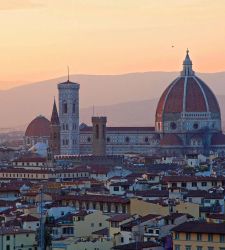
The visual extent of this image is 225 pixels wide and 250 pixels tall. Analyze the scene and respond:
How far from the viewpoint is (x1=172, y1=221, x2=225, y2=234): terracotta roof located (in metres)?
48.2

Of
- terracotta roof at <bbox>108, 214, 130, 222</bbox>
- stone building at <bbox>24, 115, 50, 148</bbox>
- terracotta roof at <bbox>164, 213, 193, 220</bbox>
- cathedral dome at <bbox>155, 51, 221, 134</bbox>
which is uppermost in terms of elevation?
cathedral dome at <bbox>155, 51, 221, 134</bbox>

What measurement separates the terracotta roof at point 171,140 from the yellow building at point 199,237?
118 meters

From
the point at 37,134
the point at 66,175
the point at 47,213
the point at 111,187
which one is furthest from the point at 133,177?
the point at 37,134

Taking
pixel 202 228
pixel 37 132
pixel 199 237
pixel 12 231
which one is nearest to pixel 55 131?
pixel 37 132

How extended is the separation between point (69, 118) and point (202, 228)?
123 metres

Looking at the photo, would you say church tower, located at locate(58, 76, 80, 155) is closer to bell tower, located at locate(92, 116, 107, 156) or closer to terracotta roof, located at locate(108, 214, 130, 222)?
bell tower, located at locate(92, 116, 107, 156)

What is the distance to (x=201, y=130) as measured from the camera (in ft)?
565

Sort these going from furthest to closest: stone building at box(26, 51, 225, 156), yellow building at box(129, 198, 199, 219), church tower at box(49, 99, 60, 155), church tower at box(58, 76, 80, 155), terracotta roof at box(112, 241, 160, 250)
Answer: church tower at box(58, 76, 80, 155) → stone building at box(26, 51, 225, 156) → church tower at box(49, 99, 60, 155) → yellow building at box(129, 198, 199, 219) → terracotta roof at box(112, 241, 160, 250)

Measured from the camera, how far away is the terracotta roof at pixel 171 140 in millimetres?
167750

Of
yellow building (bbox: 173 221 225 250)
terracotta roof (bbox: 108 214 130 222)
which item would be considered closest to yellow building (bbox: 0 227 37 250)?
terracotta roof (bbox: 108 214 130 222)

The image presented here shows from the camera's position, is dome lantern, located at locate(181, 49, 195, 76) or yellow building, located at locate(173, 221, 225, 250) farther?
dome lantern, located at locate(181, 49, 195, 76)

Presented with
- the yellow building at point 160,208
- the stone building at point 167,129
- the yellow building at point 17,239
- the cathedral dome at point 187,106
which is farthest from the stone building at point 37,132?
the yellow building at point 17,239

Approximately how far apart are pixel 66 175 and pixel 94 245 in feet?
173

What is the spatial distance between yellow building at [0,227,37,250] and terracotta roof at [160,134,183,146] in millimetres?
112806
